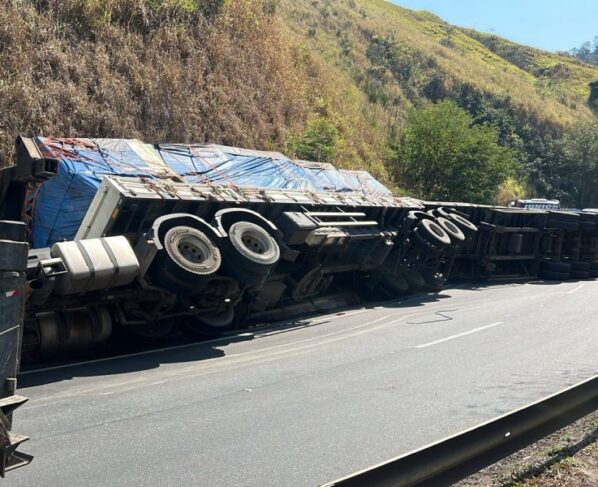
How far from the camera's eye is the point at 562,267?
21000 millimetres

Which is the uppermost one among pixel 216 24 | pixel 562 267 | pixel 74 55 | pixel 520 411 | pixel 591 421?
pixel 216 24

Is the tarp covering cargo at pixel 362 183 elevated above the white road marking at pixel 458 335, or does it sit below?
above

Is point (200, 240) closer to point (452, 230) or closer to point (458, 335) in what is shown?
point (458, 335)

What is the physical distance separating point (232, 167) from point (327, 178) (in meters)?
3.71

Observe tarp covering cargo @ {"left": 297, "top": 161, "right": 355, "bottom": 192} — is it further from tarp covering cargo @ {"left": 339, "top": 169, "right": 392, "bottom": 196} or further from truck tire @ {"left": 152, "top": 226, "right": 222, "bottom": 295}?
truck tire @ {"left": 152, "top": 226, "right": 222, "bottom": 295}

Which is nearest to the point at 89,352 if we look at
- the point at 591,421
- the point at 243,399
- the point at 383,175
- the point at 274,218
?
the point at 243,399

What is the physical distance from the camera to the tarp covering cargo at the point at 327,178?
60.0 ft

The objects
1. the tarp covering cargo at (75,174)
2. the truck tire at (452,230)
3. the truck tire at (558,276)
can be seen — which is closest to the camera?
the tarp covering cargo at (75,174)

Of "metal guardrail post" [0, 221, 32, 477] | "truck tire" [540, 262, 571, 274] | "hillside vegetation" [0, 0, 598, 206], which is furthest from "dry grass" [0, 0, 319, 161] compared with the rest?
"metal guardrail post" [0, 221, 32, 477]

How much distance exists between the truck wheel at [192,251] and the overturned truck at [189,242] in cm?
2

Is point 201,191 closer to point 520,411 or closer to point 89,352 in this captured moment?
point 89,352

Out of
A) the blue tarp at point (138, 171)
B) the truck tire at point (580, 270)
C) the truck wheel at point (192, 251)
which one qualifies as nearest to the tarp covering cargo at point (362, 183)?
the blue tarp at point (138, 171)

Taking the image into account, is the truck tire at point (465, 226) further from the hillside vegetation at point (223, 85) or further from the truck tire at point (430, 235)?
the hillside vegetation at point (223, 85)

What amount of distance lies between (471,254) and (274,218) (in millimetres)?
9279
